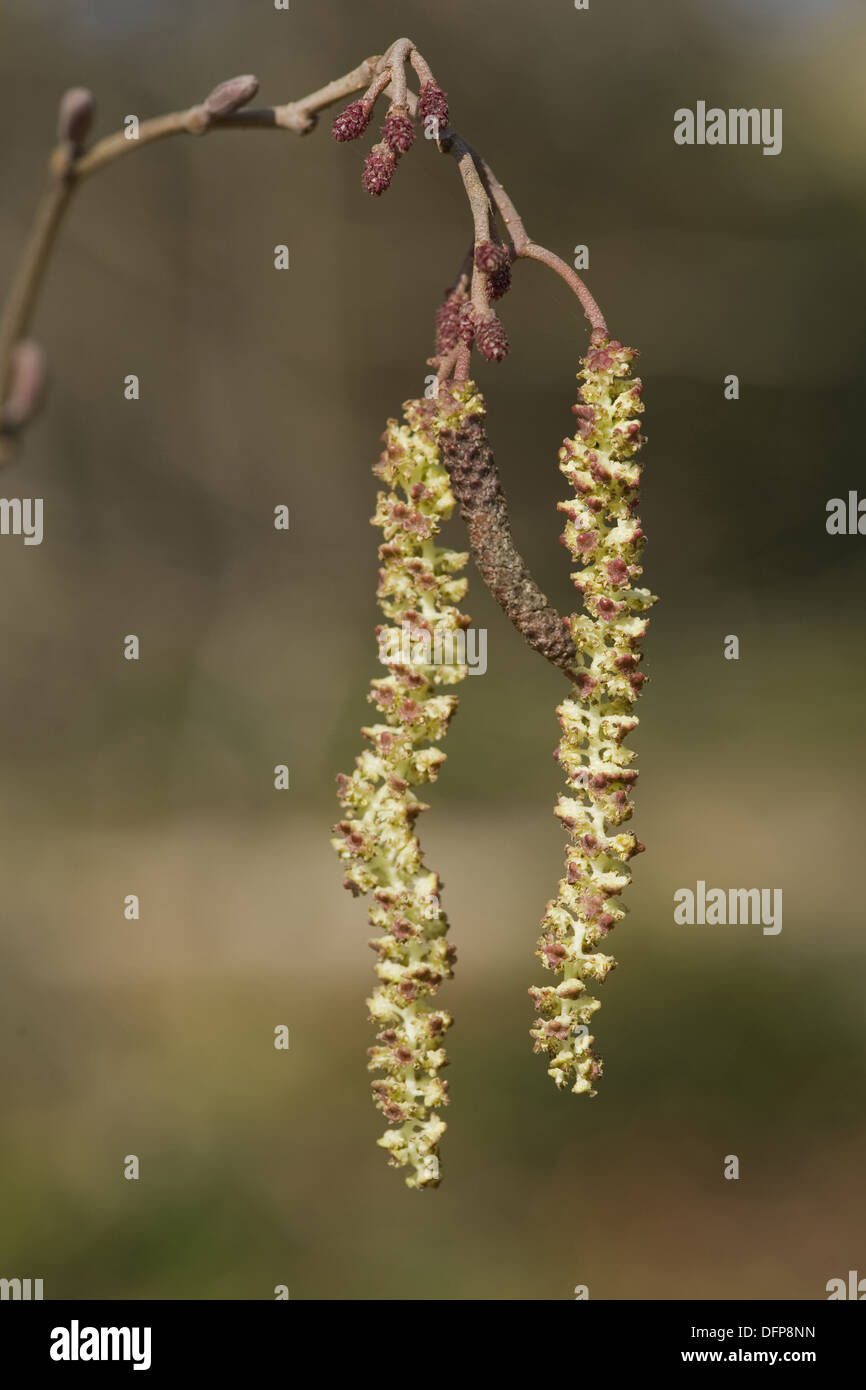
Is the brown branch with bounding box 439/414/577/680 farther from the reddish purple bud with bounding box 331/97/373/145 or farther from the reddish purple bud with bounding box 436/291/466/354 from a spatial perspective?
the reddish purple bud with bounding box 331/97/373/145

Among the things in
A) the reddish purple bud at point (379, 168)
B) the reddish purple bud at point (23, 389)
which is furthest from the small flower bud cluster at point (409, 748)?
the reddish purple bud at point (23, 389)

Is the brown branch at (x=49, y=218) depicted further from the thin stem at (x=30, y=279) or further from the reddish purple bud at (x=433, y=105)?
the reddish purple bud at (x=433, y=105)

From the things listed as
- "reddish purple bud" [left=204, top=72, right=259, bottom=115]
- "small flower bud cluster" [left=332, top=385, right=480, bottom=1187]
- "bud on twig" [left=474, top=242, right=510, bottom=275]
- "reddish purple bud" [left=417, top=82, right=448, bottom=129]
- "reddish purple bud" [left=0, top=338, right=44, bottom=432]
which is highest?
"reddish purple bud" [left=417, top=82, right=448, bottom=129]

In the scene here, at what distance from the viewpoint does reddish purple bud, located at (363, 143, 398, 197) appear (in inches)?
32.2

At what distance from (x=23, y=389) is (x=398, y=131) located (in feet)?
0.93

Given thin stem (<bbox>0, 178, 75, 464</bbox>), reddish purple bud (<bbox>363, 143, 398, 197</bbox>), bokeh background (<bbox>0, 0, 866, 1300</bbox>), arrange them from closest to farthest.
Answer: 1. thin stem (<bbox>0, 178, 75, 464</bbox>)
2. reddish purple bud (<bbox>363, 143, 398, 197</bbox>)
3. bokeh background (<bbox>0, 0, 866, 1300</bbox>)

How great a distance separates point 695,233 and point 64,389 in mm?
2397

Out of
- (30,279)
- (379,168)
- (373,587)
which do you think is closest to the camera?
(30,279)

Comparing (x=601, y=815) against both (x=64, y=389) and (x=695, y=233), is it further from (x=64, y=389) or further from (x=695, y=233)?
(x=695, y=233)

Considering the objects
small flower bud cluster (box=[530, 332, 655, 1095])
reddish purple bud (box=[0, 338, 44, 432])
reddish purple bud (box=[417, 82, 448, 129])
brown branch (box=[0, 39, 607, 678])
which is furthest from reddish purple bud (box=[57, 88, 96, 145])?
small flower bud cluster (box=[530, 332, 655, 1095])

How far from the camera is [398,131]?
2.70ft

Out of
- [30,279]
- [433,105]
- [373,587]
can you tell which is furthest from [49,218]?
[373,587]

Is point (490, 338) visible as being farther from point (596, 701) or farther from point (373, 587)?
point (373, 587)

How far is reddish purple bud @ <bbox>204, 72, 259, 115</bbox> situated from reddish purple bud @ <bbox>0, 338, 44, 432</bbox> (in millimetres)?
176
